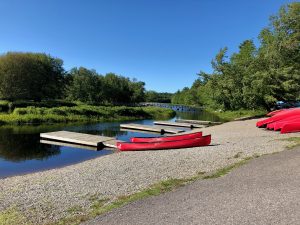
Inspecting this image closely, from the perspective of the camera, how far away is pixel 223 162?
1173 centimetres

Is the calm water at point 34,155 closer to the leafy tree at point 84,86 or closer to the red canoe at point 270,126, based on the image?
the red canoe at point 270,126

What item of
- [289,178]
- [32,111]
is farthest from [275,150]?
[32,111]

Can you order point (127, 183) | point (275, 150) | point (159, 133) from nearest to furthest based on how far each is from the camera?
point (127, 183), point (275, 150), point (159, 133)

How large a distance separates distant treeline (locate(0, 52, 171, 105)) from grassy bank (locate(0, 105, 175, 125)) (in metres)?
17.3

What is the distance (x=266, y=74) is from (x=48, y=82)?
53.2 metres

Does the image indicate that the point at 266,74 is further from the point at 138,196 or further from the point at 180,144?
the point at 138,196

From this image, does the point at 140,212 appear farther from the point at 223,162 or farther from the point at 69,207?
the point at 223,162

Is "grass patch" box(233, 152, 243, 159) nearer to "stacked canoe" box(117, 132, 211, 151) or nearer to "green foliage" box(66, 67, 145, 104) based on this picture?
"stacked canoe" box(117, 132, 211, 151)

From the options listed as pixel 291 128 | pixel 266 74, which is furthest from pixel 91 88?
pixel 291 128

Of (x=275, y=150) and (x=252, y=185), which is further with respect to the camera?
(x=275, y=150)

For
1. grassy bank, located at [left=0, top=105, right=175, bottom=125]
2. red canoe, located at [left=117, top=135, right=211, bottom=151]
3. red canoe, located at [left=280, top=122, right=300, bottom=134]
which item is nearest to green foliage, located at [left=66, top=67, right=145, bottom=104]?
grassy bank, located at [left=0, top=105, right=175, bottom=125]

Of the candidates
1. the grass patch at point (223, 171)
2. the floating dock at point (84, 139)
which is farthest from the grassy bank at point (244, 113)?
the grass patch at point (223, 171)

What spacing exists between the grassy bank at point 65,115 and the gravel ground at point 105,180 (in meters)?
29.5

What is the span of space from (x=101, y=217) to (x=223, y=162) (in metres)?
6.60
